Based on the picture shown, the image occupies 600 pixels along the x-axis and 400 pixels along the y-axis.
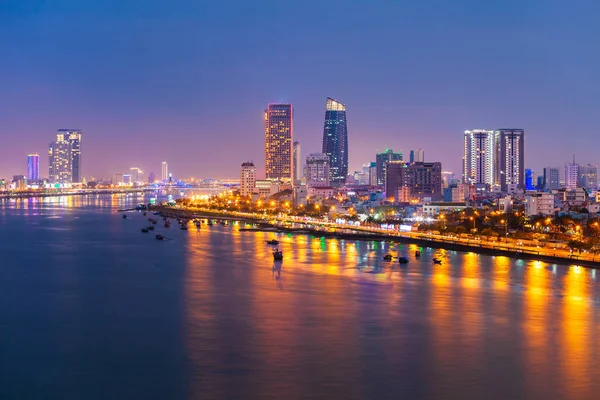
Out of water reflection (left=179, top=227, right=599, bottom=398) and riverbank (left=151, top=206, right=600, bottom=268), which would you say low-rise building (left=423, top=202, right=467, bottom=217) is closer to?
riverbank (left=151, top=206, right=600, bottom=268)

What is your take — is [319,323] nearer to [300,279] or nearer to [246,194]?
[300,279]

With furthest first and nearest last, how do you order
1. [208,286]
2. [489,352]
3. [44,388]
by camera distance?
[208,286]
[489,352]
[44,388]

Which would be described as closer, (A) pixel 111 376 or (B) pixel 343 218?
(A) pixel 111 376

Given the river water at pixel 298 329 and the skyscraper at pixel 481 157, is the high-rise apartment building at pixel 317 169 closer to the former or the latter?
the skyscraper at pixel 481 157

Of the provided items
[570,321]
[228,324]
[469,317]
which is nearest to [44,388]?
[228,324]

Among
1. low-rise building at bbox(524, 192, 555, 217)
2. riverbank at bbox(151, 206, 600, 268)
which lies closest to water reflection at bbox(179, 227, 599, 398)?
riverbank at bbox(151, 206, 600, 268)

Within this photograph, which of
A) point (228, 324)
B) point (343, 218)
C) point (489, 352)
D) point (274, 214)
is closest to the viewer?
point (489, 352)
